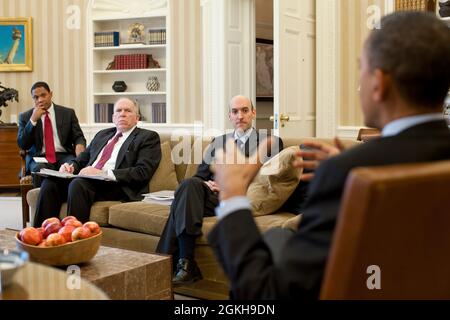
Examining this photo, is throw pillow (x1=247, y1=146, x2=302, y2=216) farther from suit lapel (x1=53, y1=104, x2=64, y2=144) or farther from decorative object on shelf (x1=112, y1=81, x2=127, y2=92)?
decorative object on shelf (x1=112, y1=81, x2=127, y2=92)

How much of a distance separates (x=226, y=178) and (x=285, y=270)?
25 centimetres

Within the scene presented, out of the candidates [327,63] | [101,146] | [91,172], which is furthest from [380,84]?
[327,63]

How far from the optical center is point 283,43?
505cm

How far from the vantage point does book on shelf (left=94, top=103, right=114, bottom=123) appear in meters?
7.11

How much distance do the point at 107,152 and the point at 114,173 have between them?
39cm

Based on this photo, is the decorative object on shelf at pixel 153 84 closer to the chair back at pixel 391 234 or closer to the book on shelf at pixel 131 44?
the book on shelf at pixel 131 44

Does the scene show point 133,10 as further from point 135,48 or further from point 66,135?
point 66,135

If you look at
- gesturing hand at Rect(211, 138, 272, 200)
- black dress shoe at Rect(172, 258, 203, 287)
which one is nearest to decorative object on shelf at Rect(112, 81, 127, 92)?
black dress shoe at Rect(172, 258, 203, 287)

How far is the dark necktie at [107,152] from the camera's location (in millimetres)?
4516

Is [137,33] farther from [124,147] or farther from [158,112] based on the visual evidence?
[124,147]

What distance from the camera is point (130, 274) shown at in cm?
241

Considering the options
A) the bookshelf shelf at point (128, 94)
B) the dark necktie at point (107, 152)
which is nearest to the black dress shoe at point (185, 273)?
the dark necktie at point (107, 152)

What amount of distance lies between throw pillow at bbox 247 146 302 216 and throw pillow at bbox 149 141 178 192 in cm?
104

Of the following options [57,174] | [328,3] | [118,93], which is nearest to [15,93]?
[118,93]
